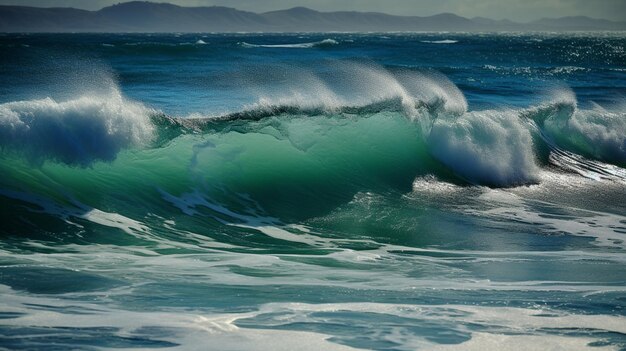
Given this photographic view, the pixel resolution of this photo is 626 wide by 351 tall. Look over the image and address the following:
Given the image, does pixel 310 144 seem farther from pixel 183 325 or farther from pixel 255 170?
pixel 183 325

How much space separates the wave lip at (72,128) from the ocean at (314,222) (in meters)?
0.02

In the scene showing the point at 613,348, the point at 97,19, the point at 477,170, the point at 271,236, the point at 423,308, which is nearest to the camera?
the point at 613,348

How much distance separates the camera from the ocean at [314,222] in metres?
4.59

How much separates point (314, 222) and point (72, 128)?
2830 millimetres

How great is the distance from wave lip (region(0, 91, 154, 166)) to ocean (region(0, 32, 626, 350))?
Answer: 23mm

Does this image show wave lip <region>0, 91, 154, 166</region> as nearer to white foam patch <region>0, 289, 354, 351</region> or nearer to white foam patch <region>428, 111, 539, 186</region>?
white foam patch <region>0, 289, 354, 351</region>

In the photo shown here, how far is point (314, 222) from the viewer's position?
27.0 feet

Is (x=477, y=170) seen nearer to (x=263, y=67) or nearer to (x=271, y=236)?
(x=271, y=236)

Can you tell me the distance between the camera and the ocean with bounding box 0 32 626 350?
15.1 feet

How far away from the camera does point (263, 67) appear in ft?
93.4

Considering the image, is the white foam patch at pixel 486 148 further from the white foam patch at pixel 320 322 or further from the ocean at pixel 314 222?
the white foam patch at pixel 320 322

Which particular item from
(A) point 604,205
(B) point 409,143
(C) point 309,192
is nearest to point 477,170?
(B) point 409,143

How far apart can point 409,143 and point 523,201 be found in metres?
2.25

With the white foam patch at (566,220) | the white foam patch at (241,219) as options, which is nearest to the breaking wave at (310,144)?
the white foam patch at (241,219)
